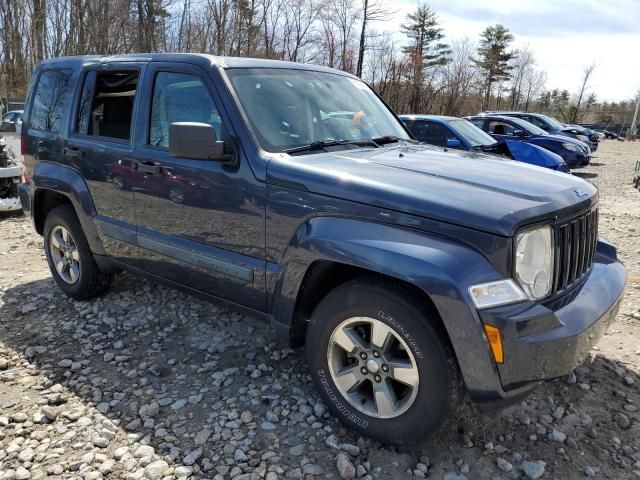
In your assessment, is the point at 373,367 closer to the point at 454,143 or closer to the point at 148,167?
the point at 148,167

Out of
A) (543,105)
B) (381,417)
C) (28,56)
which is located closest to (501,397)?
(381,417)

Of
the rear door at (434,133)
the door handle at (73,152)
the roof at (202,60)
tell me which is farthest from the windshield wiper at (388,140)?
the rear door at (434,133)

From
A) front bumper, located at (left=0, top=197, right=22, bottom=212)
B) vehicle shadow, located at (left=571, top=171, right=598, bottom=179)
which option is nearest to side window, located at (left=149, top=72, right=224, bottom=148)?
front bumper, located at (left=0, top=197, right=22, bottom=212)

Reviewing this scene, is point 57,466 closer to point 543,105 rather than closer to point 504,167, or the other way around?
point 504,167

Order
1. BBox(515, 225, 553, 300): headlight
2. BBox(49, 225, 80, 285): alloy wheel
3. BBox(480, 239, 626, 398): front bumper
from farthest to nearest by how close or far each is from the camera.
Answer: BBox(49, 225, 80, 285): alloy wheel
BBox(515, 225, 553, 300): headlight
BBox(480, 239, 626, 398): front bumper

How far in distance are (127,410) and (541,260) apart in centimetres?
237

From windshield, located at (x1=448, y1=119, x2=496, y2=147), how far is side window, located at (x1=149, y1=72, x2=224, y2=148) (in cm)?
658

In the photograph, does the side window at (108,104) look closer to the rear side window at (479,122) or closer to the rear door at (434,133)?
the rear door at (434,133)

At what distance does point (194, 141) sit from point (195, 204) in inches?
20.5

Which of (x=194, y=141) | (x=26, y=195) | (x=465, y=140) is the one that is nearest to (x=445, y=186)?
(x=194, y=141)

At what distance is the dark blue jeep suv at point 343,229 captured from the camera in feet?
7.22

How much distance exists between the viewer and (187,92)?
10.9 ft

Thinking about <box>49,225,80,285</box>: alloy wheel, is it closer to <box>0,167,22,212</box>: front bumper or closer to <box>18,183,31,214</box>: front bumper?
<box>18,183,31,214</box>: front bumper

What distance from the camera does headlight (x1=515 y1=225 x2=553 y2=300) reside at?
222 cm
